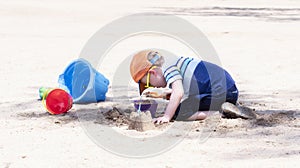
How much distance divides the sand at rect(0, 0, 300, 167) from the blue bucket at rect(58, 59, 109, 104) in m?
0.11

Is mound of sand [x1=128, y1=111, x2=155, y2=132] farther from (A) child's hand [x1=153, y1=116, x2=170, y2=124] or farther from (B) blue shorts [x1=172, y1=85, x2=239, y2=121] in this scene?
(B) blue shorts [x1=172, y1=85, x2=239, y2=121]

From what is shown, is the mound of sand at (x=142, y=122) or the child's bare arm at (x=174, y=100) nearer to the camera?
the mound of sand at (x=142, y=122)

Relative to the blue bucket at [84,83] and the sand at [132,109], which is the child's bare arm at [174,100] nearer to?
the sand at [132,109]

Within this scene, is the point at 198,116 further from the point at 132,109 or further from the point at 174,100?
the point at 132,109

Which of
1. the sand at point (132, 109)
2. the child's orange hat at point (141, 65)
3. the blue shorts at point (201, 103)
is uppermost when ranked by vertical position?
the child's orange hat at point (141, 65)

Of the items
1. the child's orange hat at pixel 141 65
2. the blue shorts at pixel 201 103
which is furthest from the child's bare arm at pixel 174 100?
the child's orange hat at pixel 141 65

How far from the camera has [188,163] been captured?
3924mm

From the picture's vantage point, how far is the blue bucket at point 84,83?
5.94 meters

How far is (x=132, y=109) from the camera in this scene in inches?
223

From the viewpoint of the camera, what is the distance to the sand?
4.07 meters

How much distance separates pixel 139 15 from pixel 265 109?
11064 millimetres

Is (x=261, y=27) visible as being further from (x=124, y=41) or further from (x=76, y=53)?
(x=76, y=53)

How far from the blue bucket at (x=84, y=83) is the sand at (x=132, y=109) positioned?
4.4 inches

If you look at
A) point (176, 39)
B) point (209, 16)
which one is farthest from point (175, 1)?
point (176, 39)
